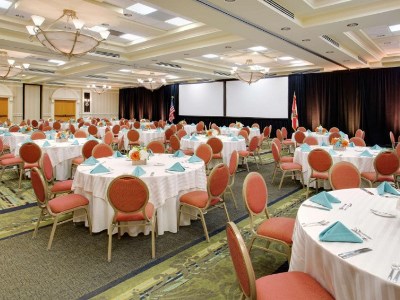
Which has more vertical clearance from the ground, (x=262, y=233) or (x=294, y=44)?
(x=294, y=44)

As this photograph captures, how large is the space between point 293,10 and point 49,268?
636cm

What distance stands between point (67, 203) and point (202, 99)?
16639mm

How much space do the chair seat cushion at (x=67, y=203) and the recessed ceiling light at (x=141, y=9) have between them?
4.36 m

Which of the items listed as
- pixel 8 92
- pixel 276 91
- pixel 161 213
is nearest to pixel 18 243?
pixel 161 213

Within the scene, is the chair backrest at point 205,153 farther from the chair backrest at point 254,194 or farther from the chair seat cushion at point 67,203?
the chair backrest at point 254,194

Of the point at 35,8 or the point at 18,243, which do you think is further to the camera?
the point at 35,8

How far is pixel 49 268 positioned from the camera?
340 cm

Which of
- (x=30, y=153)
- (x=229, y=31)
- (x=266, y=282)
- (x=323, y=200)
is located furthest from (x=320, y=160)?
(x=30, y=153)

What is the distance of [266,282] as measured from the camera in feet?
7.23

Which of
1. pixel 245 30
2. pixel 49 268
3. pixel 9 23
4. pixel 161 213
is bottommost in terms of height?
pixel 49 268

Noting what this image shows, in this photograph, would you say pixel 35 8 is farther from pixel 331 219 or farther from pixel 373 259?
pixel 373 259

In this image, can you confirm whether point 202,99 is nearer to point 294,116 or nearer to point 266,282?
point 294,116

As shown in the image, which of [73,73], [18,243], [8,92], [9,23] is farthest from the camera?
[8,92]

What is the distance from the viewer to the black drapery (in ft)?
43.0
